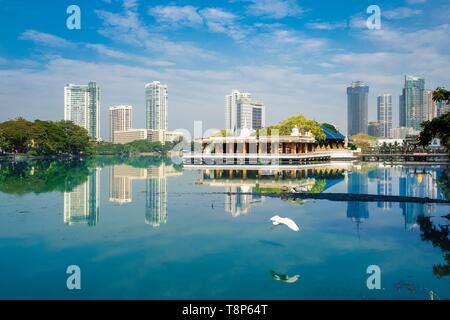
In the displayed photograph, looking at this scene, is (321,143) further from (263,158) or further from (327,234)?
(327,234)

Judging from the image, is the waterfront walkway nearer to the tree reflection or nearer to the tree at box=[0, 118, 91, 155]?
the tree reflection

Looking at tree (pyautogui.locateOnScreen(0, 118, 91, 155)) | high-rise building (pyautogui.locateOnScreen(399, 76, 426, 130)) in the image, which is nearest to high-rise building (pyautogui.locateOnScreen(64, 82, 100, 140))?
tree (pyautogui.locateOnScreen(0, 118, 91, 155))

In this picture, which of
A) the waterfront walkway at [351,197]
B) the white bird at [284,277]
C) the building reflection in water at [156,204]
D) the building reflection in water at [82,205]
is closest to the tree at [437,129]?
the waterfront walkway at [351,197]

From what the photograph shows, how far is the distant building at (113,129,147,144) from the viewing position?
5556 inches

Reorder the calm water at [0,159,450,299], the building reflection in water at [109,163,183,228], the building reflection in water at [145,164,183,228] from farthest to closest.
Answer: the building reflection in water at [109,163,183,228], the building reflection in water at [145,164,183,228], the calm water at [0,159,450,299]

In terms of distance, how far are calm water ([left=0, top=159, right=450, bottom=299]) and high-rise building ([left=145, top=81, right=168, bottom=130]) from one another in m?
137

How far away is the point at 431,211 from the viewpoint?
17.6 metres

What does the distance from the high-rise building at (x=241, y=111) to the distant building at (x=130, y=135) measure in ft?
90.7

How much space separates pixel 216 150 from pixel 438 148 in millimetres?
37996

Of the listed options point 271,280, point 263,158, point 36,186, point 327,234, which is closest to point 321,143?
point 263,158

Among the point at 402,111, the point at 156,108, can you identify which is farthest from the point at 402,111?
the point at 156,108

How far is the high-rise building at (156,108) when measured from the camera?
156 m

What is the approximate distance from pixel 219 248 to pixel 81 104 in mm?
148990

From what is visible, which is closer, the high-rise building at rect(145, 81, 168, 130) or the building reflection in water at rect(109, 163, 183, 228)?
the building reflection in water at rect(109, 163, 183, 228)
